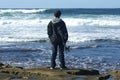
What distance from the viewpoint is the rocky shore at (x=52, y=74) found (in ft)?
34.6

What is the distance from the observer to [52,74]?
10797 millimetres

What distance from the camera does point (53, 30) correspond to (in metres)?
11.6

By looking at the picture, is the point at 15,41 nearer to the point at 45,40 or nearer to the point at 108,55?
the point at 45,40

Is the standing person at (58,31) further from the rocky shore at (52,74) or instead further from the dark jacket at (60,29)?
the rocky shore at (52,74)

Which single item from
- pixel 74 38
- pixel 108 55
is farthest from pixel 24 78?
pixel 74 38

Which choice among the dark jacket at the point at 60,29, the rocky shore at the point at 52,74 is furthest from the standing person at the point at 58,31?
the rocky shore at the point at 52,74

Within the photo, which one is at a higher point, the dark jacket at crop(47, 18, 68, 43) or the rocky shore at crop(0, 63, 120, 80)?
the dark jacket at crop(47, 18, 68, 43)

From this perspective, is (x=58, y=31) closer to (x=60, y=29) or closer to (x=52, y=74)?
(x=60, y=29)

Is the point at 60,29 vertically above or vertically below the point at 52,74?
above

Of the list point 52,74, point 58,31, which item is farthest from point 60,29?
point 52,74

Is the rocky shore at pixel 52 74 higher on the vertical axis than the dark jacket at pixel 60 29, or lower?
lower

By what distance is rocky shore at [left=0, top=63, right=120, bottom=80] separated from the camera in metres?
10.5

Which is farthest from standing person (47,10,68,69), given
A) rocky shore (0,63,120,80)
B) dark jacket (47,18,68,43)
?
rocky shore (0,63,120,80)

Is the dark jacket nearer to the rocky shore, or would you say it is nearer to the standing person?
the standing person
